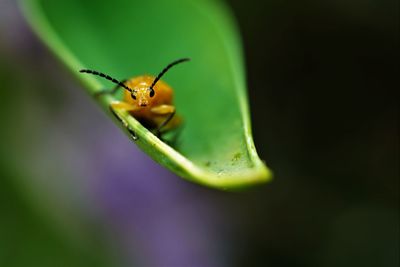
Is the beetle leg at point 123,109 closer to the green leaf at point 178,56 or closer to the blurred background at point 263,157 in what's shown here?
the green leaf at point 178,56

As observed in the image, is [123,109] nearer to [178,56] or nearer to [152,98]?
[152,98]

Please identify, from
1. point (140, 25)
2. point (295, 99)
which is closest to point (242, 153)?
point (140, 25)

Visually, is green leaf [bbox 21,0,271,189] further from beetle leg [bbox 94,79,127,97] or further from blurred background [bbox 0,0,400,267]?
blurred background [bbox 0,0,400,267]

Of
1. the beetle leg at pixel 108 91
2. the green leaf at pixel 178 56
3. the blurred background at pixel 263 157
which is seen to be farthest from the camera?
the blurred background at pixel 263 157

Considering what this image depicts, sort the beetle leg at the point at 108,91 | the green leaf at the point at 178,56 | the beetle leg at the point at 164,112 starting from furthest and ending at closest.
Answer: the beetle leg at the point at 164,112 < the beetle leg at the point at 108,91 < the green leaf at the point at 178,56

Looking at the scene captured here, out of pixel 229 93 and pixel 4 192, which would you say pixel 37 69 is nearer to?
pixel 4 192

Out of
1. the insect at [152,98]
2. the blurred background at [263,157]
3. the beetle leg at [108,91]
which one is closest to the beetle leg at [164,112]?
the insect at [152,98]
